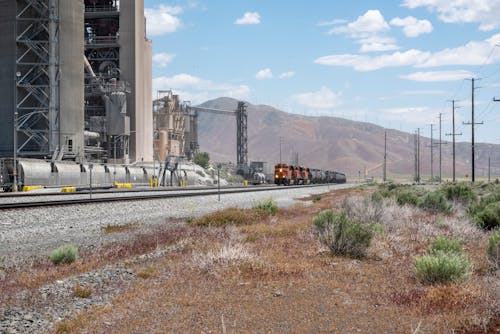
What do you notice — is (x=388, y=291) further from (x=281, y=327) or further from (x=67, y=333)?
(x=67, y=333)

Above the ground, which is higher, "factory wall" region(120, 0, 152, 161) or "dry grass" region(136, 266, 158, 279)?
"factory wall" region(120, 0, 152, 161)

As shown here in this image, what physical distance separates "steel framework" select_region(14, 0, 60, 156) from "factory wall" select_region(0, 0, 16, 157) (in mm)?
741

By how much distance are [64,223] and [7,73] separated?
5622 cm

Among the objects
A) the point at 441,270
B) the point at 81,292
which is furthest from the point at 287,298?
the point at 81,292

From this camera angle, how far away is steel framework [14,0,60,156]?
68250 mm

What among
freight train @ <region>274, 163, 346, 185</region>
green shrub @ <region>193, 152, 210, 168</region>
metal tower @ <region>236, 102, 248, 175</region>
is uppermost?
metal tower @ <region>236, 102, 248, 175</region>

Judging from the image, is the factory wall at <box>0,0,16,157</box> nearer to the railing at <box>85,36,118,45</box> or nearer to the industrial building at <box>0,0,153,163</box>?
the industrial building at <box>0,0,153,163</box>

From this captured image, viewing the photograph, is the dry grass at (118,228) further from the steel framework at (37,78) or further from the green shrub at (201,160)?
the green shrub at (201,160)

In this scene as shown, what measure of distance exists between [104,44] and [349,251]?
8768cm

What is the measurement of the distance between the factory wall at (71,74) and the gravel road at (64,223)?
43.9 meters

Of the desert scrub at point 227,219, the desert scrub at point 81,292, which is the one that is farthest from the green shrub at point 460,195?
the desert scrub at point 81,292

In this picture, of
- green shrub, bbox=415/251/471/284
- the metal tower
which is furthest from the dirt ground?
the metal tower

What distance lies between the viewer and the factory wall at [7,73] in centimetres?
6825

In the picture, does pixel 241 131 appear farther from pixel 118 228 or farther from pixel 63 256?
pixel 63 256
